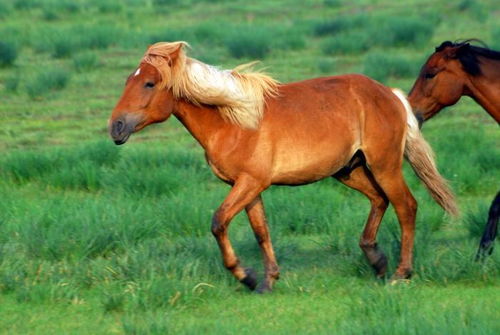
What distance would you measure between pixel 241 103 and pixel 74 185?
3.50 metres

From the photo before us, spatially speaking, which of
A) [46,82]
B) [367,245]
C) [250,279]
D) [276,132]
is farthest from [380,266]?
[46,82]

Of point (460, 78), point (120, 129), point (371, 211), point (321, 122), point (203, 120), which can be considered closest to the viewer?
point (120, 129)

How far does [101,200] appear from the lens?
8.54m

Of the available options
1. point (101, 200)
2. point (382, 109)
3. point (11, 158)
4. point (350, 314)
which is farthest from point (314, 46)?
point (350, 314)

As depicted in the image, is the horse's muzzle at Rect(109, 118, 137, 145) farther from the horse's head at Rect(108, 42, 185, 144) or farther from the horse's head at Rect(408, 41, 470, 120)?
the horse's head at Rect(408, 41, 470, 120)

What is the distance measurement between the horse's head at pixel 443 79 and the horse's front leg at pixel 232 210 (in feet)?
6.36

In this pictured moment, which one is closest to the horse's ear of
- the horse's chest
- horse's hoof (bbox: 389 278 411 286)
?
the horse's chest

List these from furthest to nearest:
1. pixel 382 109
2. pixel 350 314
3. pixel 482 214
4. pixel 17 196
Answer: pixel 17 196 → pixel 482 214 → pixel 382 109 → pixel 350 314

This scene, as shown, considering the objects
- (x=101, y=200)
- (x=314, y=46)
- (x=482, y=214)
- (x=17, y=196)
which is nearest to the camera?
(x=482, y=214)

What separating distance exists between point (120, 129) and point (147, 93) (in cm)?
27

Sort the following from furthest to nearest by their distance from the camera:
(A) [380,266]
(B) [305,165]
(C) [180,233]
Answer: (C) [180,233], (A) [380,266], (B) [305,165]

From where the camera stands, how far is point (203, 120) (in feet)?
21.1

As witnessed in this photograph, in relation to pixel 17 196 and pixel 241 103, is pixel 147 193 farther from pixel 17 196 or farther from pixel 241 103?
pixel 241 103

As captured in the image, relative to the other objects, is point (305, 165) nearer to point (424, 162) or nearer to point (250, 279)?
point (250, 279)
